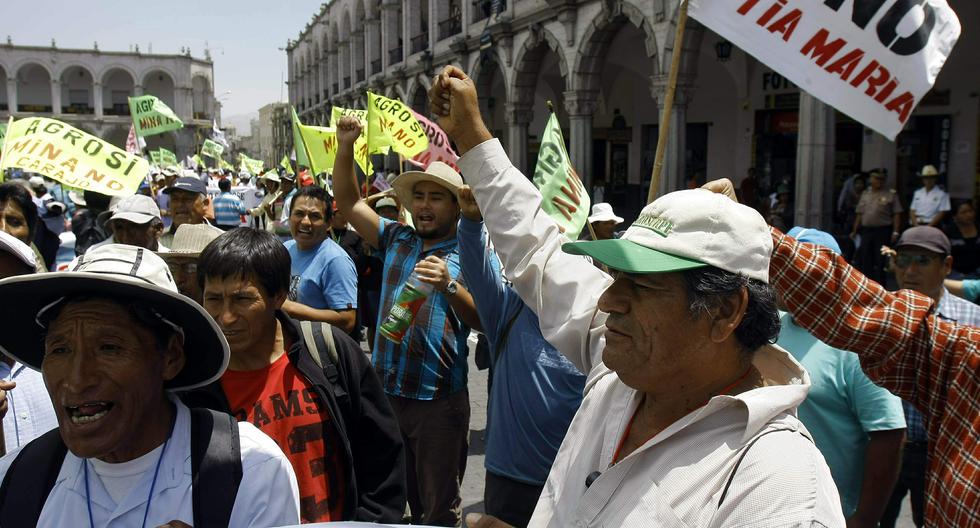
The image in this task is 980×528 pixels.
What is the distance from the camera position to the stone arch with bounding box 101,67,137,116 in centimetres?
6372

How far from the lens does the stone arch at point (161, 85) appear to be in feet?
211

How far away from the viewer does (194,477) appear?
1532 mm

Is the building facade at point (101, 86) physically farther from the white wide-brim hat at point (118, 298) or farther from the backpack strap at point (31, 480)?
the backpack strap at point (31, 480)

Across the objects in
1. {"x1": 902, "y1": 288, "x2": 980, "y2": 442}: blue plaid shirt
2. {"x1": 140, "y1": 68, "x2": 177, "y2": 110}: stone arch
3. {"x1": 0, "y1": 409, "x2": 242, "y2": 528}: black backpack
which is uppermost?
{"x1": 140, "y1": 68, "x2": 177, "y2": 110}: stone arch

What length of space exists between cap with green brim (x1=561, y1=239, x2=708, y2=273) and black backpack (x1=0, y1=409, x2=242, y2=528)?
88 centimetres

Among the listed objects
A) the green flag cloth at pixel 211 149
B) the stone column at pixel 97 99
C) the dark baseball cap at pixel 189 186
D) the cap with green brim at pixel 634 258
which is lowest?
the cap with green brim at pixel 634 258

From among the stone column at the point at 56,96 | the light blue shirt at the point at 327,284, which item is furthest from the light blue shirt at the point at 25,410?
the stone column at the point at 56,96

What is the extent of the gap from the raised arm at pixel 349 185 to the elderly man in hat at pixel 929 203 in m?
10.4

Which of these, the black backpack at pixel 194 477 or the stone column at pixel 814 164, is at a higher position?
the stone column at pixel 814 164

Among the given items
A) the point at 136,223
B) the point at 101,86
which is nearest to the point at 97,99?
the point at 101,86

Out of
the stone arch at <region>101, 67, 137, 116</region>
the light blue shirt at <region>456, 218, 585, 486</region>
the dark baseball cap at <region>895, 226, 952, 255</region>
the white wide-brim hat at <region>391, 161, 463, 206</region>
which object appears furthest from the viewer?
the stone arch at <region>101, 67, 137, 116</region>

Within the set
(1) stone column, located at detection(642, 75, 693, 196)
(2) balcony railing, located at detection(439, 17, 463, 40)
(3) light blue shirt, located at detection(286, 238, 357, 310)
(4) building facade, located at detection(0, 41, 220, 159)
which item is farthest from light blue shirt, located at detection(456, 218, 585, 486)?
(4) building facade, located at detection(0, 41, 220, 159)

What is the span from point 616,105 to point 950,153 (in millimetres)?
11182

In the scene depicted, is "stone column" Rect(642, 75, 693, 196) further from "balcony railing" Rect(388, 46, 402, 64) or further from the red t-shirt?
"balcony railing" Rect(388, 46, 402, 64)
